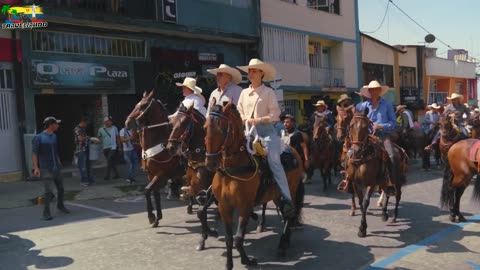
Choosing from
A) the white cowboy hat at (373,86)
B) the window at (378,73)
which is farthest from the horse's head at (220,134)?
the window at (378,73)

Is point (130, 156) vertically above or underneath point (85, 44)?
underneath

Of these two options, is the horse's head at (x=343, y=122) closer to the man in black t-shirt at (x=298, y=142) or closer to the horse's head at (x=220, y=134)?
the man in black t-shirt at (x=298, y=142)

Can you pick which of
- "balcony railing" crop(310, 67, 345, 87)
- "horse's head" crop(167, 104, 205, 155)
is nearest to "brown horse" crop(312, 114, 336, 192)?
"horse's head" crop(167, 104, 205, 155)

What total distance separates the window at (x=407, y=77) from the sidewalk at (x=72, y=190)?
82.9ft

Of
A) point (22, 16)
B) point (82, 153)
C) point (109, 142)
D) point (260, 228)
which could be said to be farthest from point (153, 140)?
point (22, 16)

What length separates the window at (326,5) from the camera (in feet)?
Result: 86.5

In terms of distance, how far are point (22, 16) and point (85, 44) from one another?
7.93 ft

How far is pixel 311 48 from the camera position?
2641cm

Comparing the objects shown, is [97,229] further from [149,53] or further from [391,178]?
[149,53]

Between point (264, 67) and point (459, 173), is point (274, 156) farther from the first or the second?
point (459, 173)

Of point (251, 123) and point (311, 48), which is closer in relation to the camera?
point (251, 123)

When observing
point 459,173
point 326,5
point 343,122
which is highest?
point 326,5

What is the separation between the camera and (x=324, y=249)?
272 inches

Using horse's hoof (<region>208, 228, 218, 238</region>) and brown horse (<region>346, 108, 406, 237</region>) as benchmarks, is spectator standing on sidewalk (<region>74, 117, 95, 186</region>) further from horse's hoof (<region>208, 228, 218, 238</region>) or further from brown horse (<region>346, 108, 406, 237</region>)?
brown horse (<region>346, 108, 406, 237</region>)
